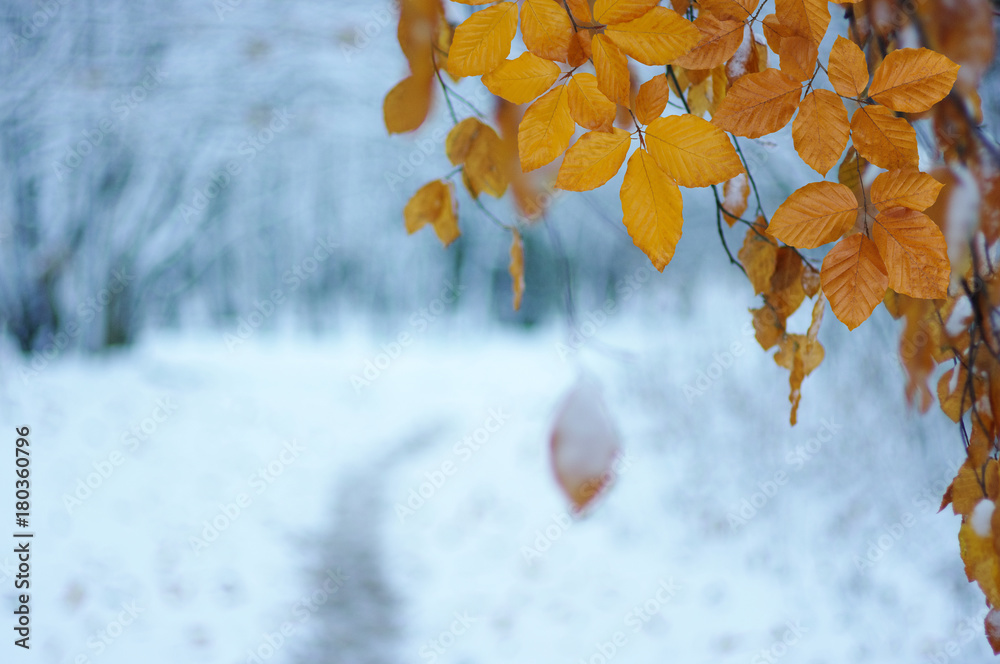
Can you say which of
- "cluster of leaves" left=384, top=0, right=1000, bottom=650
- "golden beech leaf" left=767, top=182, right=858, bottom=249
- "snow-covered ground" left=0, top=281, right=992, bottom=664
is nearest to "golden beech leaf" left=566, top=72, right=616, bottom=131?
"cluster of leaves" left=384, top=0, right=1000, bottom=650

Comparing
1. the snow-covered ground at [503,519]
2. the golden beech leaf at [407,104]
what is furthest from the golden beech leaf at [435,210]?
the snow-covered ground at [503,519]

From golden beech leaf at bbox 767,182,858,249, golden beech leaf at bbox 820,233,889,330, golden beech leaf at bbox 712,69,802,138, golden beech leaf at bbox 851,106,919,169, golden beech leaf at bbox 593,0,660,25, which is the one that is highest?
golden beech leaf at bbox 593,0,660,25

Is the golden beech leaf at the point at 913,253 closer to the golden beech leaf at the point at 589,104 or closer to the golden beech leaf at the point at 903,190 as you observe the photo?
the golden beech leaf at the point at 903,190

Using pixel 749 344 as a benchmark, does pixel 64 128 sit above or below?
above

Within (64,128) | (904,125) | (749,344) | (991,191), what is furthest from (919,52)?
(64,128)

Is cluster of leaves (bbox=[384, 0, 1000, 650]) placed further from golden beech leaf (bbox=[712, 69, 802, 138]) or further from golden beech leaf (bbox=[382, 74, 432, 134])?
golden beech leaf (bbox=[382, 74, 432, 134])

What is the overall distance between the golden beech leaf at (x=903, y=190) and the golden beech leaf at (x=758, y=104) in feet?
0.21

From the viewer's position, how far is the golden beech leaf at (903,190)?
33cm

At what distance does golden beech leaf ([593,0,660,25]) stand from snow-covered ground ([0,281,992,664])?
97 centimetres

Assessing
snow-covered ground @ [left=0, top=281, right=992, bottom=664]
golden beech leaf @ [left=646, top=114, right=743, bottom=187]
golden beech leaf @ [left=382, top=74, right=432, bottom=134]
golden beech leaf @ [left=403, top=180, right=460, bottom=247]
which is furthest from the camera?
snow-covered ground @ [left=0, top=281, right=992, bottom=664]

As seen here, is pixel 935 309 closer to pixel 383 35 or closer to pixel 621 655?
pixel 621 655

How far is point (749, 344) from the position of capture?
2807mm

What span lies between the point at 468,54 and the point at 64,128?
3046 millimetres

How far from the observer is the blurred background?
6.13ft
